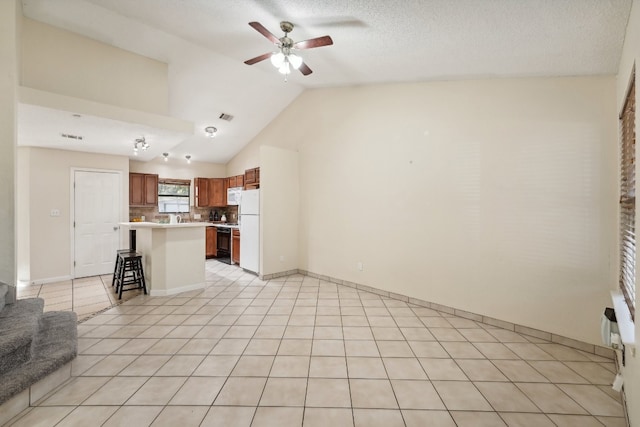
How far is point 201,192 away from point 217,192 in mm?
427

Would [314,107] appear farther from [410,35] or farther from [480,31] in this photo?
[480,31]

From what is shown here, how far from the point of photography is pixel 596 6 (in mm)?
1788

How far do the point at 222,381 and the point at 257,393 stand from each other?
0.33 meters

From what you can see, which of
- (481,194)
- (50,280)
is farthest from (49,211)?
(481,194)

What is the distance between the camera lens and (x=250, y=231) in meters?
5.31

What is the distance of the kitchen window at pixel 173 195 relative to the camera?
274 inches

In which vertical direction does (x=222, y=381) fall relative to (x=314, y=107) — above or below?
below

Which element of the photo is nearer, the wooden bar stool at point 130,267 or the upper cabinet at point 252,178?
the wooden bar stool at point 130,267

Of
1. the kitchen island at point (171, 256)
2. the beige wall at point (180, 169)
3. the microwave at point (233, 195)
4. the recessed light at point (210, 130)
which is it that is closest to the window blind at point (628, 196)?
the kitchen island at point (171, 256)

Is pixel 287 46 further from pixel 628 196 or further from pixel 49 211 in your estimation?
pixel 49 211

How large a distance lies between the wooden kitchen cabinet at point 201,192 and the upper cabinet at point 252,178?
213 cm

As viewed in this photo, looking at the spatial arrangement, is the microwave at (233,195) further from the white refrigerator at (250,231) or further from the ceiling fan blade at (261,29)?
the ceiling fan blade at (261,29)

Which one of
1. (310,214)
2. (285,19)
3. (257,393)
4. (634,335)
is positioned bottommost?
(257,393)

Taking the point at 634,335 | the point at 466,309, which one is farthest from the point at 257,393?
the point at 466,309
